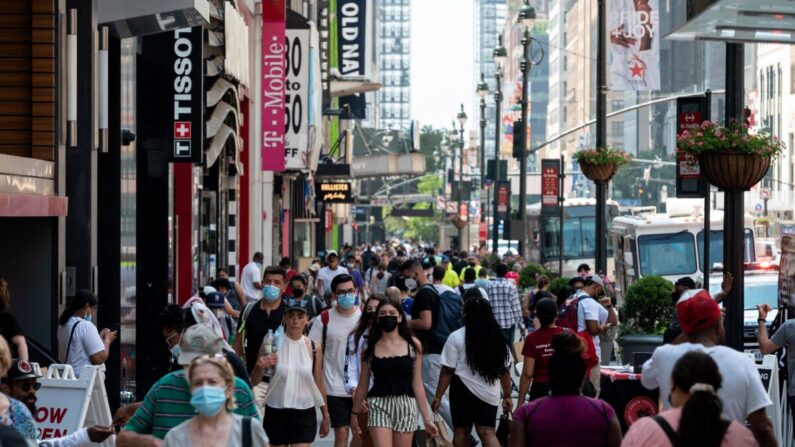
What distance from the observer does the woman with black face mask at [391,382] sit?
1210 centimetres

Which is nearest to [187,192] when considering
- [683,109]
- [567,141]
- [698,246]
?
[683,109]

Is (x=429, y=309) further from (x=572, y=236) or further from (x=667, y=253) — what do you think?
(x=572, y=236)

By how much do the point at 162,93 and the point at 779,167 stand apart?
3521 inches

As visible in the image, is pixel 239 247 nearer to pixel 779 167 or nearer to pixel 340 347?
pixel 340 347

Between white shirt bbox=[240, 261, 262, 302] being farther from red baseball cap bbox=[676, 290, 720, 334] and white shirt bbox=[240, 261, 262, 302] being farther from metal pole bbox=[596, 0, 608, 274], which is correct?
red baseball cap bbox=[676, 290, 720, 334]

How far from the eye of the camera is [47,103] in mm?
14734

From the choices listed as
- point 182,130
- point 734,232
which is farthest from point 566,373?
point 182,130

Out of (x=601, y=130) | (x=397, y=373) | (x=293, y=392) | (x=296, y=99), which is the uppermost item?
(x=296, y=99)

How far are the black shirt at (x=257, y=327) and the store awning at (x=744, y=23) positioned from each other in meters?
4.19

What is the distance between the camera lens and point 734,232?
1412 cm

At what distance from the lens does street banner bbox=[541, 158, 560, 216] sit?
141ft

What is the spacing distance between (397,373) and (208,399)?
5594 mm

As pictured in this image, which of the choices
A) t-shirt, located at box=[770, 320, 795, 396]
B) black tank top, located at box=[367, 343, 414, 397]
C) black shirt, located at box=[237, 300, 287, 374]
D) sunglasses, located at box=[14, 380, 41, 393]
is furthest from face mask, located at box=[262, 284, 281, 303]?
sunglasses, located at box=[14, 380, 41, 393]

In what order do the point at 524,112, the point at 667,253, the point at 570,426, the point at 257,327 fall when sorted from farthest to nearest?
1. the point at 524,112
2. the point at 667,253
3. the point at 257,327
4. the point at 570,426
